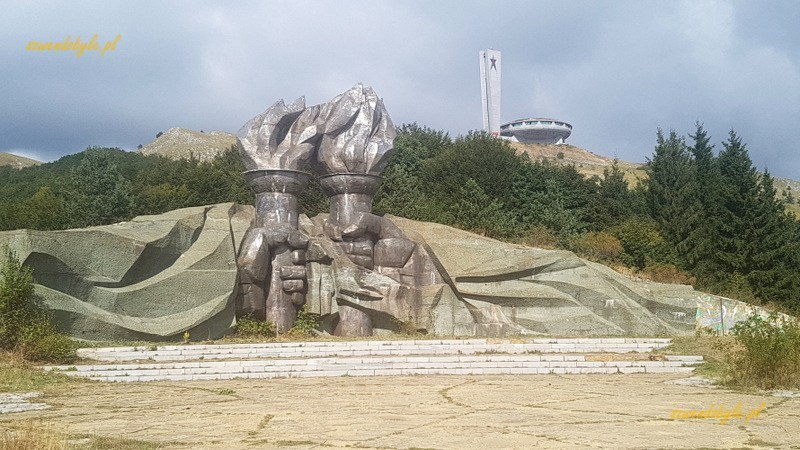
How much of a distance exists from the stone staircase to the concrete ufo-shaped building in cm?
7400

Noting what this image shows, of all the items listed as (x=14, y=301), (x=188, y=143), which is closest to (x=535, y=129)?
(x=188, y=143)

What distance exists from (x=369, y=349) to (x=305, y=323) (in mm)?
3316

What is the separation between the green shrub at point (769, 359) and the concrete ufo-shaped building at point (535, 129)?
7822 centimetres

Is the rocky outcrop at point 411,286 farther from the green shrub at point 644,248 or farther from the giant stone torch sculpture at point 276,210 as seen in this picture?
the green shrub at point 644,248

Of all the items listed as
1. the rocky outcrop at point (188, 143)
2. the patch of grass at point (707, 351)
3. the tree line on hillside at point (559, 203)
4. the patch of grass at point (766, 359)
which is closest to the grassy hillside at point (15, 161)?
the rocky outcrop at point (188, 143)

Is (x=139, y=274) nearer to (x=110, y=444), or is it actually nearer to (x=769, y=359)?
(x=110, y=444)

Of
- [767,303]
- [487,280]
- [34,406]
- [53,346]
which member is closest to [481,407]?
[34,406]

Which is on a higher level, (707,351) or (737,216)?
(737,216)

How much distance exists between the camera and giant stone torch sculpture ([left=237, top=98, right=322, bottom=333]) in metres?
17.1

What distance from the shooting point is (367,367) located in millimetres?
12305

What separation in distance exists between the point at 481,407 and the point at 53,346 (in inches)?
291

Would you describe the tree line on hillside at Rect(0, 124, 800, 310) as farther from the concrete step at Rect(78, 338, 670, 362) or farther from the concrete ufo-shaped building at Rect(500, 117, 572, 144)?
the concrete ufo-shaped building at Rect(500, 117, 572, 144)

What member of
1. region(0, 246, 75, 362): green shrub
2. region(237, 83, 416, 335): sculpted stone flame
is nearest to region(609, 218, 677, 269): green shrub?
region(237, 83, 416, 335): sculpted stone flame

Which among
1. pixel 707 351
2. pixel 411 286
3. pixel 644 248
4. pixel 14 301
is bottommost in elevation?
pixel 707 351
